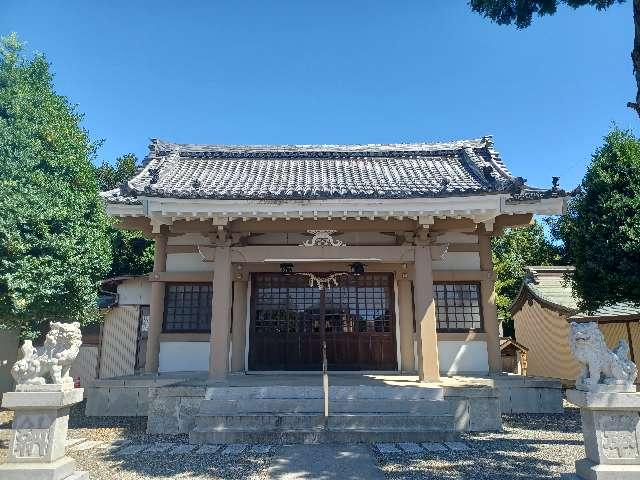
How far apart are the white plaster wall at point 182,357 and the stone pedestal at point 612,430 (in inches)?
334

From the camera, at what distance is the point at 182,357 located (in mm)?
10641


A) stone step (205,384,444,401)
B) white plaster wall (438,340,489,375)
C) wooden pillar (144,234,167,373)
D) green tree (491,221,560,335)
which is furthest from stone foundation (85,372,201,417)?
green tree (491,221,560,335)

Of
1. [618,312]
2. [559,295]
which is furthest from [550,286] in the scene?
[618,312]

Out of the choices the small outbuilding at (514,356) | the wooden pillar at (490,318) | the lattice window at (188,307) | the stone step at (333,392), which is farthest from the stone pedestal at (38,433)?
the small outbuilding at (514,356)

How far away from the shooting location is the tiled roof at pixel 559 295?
13.9 metres

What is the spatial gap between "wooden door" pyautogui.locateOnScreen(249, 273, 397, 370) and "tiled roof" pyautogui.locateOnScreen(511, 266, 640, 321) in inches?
278

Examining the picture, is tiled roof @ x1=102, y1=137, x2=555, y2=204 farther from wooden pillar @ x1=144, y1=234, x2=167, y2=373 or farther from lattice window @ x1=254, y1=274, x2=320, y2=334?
lattice window @ x1=254, y1=274, x2=320, y2=334

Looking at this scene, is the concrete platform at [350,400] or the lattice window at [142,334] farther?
the lattice window at [142,334]

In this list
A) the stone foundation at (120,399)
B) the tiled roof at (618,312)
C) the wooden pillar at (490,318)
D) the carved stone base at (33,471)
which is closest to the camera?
the carved stone base at (33,471)

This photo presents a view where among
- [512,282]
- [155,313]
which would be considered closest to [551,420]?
[155,313]

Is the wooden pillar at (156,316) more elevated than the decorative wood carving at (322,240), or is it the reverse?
the decorative wood carving at (322,240)

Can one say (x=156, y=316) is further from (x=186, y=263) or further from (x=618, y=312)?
(x=618, y=312)

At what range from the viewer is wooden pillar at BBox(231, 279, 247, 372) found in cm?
1071

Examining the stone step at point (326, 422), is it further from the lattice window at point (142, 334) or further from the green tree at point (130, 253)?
the green tree at point (130, 253)
